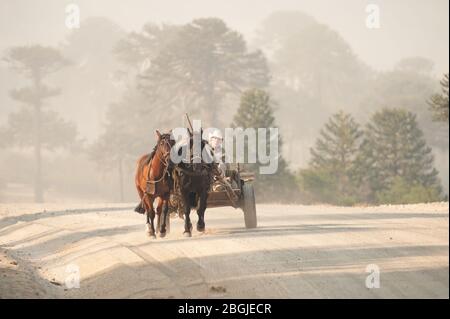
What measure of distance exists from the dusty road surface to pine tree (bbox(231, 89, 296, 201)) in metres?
24.7

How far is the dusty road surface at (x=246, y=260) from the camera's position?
433 inches

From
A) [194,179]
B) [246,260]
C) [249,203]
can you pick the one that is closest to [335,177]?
[249,203]

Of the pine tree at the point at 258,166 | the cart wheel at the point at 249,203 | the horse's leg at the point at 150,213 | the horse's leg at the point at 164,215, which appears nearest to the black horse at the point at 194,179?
the horse's leg at the point at 164,215

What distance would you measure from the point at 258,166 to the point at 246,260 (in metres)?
33.7

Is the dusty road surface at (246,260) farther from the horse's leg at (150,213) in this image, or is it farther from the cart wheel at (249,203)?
the cart wheel at (249,203)

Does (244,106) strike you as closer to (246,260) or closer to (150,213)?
(150,213)

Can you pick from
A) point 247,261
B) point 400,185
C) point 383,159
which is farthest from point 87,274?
point 383,159

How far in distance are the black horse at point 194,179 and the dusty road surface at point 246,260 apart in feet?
2.89

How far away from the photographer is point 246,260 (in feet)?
43.3

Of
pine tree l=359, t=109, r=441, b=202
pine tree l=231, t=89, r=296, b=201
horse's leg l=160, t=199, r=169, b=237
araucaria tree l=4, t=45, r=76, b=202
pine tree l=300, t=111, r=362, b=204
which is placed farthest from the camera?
araucaria tree l=4, t=45, r=76, b=202

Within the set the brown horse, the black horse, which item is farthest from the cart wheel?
the brown horse

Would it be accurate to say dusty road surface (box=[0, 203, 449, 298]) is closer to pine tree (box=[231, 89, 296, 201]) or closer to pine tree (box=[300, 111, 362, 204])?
pine tree (box=[231, 89, 296, 201])

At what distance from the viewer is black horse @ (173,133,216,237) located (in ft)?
50.5
